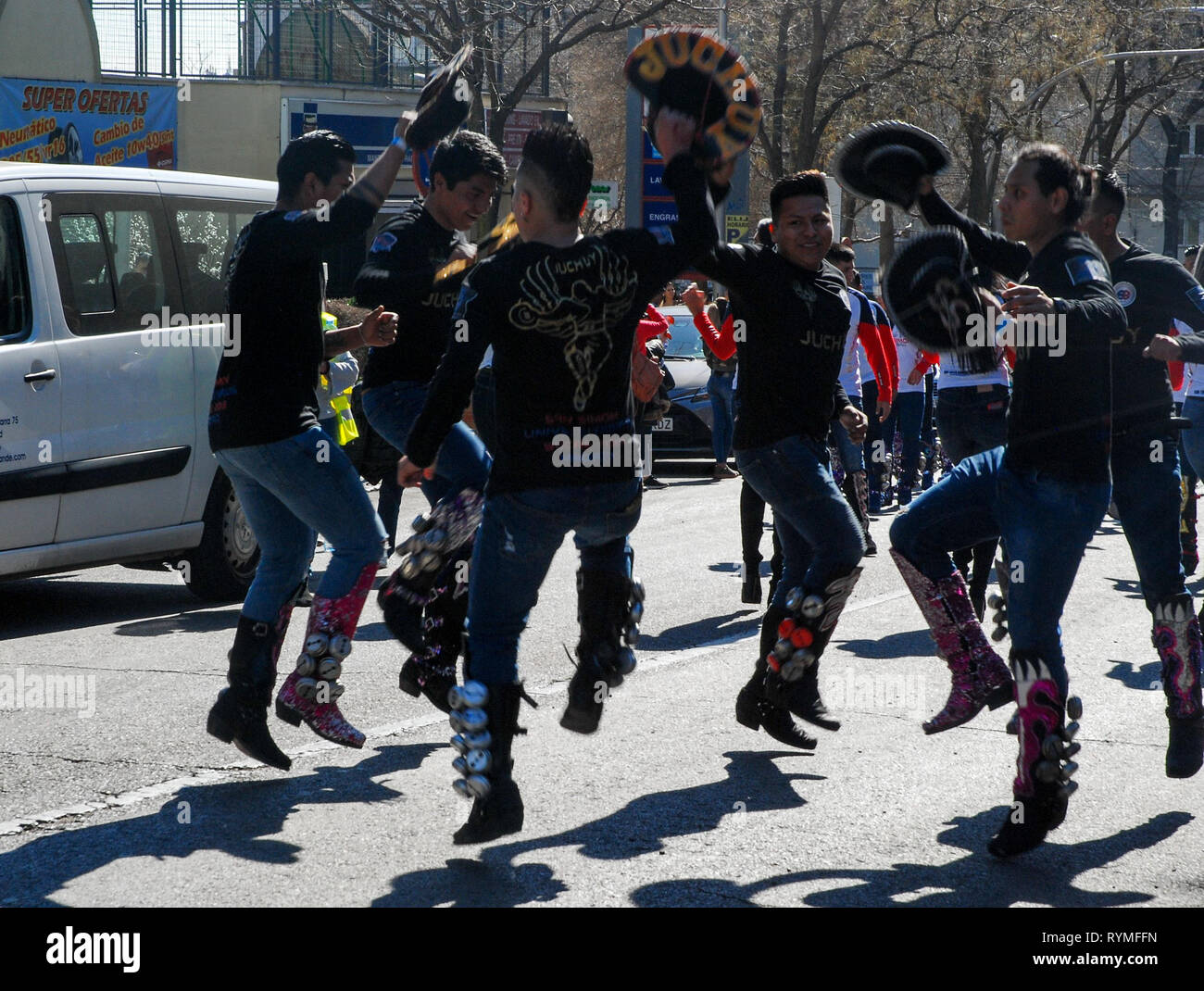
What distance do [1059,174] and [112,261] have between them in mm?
4919

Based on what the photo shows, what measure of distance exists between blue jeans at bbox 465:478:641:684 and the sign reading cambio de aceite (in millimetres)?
16845

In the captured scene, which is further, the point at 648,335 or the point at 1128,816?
the point at 648,335

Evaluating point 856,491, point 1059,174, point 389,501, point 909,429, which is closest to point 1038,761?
point 1059,174

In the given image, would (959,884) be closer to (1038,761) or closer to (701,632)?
(1038,761)

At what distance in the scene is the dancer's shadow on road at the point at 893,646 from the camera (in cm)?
723

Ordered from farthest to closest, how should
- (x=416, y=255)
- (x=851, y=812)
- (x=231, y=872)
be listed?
(x=416, y=255), (x=851, y=812), (x=231, y=872)

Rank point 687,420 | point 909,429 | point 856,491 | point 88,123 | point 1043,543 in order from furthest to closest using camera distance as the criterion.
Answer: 1. point 88,123
2. point 687,420
3. point 909,429
4. point 856,491
5. point 1043,543

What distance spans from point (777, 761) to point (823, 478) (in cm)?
96

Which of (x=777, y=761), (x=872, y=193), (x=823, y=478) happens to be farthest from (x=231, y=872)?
(x=872, y=193)

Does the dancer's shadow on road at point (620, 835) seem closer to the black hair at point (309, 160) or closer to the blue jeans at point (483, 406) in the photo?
the blue jeans at point (483, 406)

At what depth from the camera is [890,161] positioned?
4895mm
